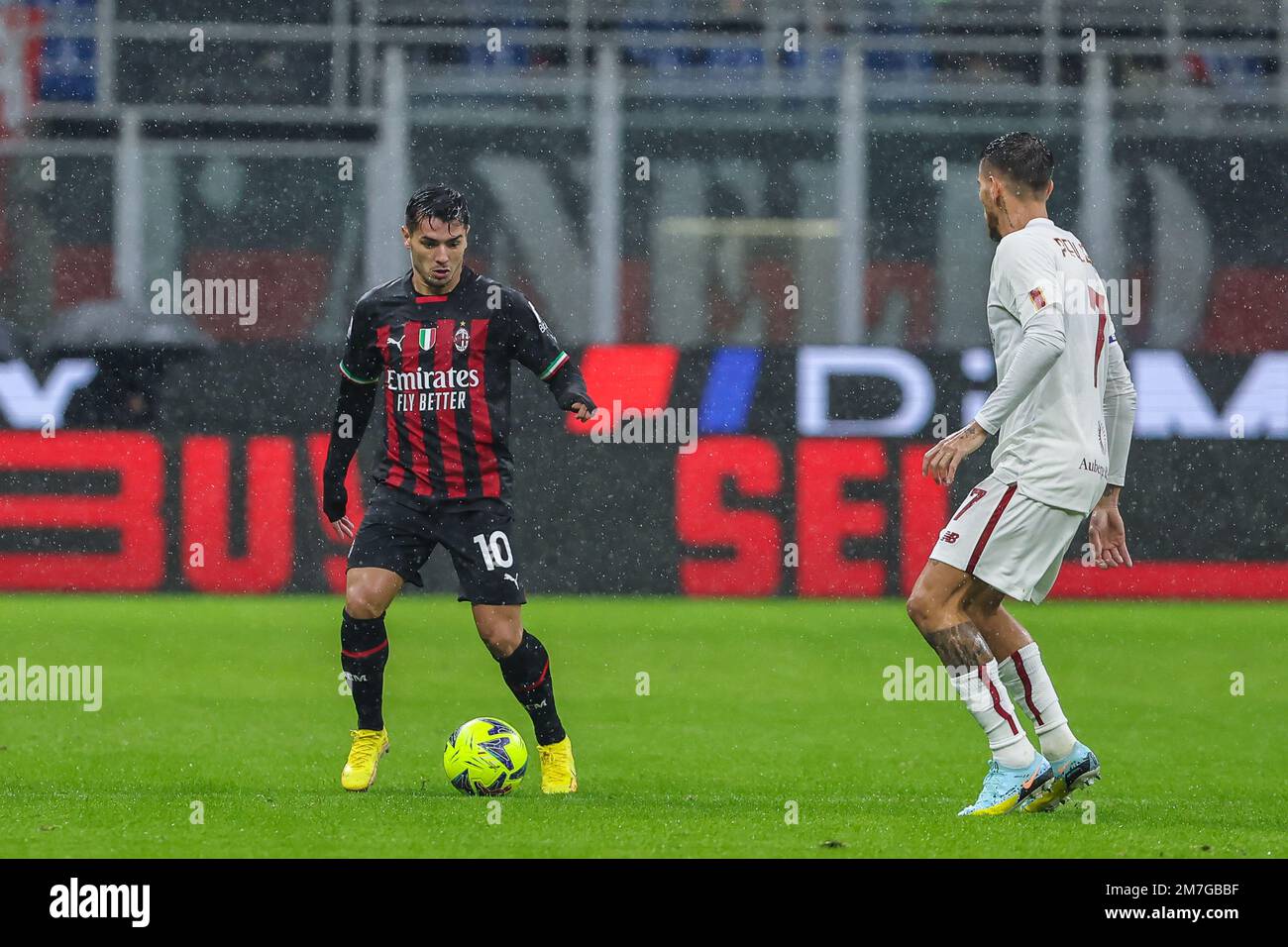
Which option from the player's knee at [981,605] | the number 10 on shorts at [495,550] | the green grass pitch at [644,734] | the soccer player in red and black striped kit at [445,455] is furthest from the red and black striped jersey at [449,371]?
the player's knee at [981,605]

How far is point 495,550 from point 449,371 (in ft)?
1.97

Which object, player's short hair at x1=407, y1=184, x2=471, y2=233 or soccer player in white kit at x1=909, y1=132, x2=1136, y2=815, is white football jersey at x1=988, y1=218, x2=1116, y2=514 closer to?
soccer player in white kit at x1=909, y1=132, x2=1136, y2=815

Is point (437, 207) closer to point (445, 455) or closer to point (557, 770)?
point (445, 455)

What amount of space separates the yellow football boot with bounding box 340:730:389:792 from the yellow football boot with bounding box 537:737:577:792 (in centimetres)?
52

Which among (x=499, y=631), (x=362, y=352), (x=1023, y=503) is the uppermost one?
(x=362, y=352)

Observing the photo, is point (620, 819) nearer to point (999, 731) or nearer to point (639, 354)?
point (999, 731)

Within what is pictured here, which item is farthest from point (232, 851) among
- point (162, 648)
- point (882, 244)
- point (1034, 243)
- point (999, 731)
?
point (882, 244)

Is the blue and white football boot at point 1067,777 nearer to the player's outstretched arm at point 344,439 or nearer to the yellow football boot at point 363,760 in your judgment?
the yellow football boot at point 363,760

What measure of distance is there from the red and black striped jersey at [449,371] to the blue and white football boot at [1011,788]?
1802 millimetres

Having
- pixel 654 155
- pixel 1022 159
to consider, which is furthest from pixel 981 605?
pixel 654 155

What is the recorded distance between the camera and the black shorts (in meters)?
6.31

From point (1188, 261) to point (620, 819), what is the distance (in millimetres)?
13348

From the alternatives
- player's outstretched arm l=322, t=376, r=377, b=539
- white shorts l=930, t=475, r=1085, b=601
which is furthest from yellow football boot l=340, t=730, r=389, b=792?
white shorts l=930, t=475, r=1085, b=601

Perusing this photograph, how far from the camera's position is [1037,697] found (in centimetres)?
604
